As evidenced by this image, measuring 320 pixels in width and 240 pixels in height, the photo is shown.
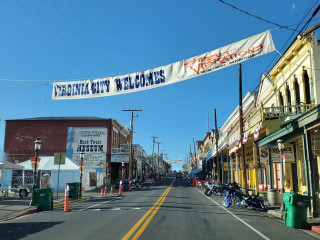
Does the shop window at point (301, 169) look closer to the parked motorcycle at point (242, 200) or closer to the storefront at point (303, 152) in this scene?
the storefront at point (303, 152)

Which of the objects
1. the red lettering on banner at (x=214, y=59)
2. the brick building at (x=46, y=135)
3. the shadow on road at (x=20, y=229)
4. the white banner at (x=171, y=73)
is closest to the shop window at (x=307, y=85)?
the white banner at (x=171, y=73)

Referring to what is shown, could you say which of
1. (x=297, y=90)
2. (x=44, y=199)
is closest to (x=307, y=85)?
(x=297, y=90)

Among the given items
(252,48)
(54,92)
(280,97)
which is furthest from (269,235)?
(280,97)

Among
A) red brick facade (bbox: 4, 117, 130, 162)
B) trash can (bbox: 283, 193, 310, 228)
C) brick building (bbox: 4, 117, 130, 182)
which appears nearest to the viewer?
trash can (bbox: 283, 193, 310, 228)

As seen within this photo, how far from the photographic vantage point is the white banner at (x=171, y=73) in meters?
10.2

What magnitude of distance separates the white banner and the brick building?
3701 cm

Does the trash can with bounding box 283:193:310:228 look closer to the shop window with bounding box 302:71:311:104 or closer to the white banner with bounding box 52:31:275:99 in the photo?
the white banner with bounding box 52:31:275:99

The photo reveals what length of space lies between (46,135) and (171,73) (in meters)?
43.3

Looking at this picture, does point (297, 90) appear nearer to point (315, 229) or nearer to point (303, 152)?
point (303, 152)

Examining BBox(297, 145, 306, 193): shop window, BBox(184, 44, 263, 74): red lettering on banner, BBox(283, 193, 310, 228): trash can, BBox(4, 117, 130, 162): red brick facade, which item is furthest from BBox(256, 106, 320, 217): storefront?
BBox(4, 117, 130, 162): red brick facade

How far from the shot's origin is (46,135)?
163 feet

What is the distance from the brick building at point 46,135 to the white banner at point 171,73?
121 ft

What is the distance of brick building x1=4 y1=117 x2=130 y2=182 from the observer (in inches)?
1925

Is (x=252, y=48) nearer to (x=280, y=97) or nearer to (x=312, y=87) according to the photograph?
(x=312, y=87)
